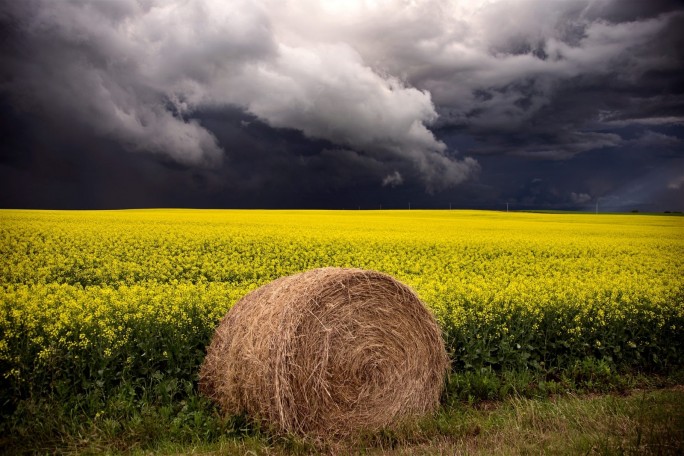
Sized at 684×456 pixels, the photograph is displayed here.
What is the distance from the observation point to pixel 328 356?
202 inches

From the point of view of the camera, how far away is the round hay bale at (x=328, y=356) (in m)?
4.90

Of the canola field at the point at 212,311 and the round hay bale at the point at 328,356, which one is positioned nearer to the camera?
the round hay bale at the point at 328,356

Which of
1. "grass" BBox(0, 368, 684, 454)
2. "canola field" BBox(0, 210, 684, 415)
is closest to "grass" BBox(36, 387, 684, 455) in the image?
"grass" BBox(0, 368, 684, 454)

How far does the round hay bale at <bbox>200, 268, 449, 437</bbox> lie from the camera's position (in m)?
4.90

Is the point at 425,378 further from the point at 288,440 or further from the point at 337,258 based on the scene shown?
the point at 337,258

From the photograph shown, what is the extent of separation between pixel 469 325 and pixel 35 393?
18.2 feet

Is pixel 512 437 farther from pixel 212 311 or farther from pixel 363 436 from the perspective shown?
pixel 212 311

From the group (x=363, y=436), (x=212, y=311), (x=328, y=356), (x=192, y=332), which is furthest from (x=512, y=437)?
(x=212, y=311)

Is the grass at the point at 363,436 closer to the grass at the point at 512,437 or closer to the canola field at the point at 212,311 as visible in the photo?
the grass at the point at 512,437

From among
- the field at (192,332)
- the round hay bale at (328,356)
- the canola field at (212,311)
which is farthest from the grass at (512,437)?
the canola field at (212,311)

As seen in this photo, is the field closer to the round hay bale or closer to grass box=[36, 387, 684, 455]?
grass box=[36, 387, 684, 455]

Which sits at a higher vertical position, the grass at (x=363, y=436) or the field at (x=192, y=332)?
the field at (x=192, y=332)

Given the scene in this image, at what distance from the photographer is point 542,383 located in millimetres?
6457

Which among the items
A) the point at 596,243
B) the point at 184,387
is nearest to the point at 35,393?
the point at 184,387
